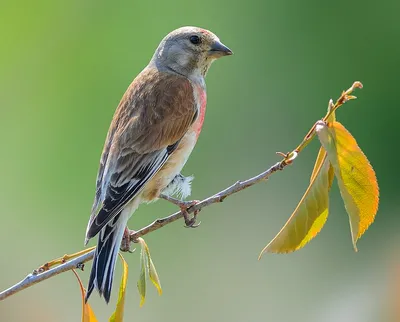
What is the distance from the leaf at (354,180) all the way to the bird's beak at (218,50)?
1.45 meters

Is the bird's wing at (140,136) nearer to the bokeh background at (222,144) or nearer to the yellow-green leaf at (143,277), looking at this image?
the yellow-green leaf at (143,277)

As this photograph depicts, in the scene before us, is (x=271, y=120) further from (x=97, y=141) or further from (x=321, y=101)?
(x=97, y=141)

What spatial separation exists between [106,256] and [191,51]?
1184 millimetres

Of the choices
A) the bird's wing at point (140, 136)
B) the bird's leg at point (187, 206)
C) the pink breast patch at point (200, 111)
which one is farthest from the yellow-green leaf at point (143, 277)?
the pink breast patch at point (200, 111)

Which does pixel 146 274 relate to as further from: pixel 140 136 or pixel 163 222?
pixel 140 136

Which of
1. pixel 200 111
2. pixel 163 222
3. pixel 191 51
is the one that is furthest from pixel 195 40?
pixel 163 222

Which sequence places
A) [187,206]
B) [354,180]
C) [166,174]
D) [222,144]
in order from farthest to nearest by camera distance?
[222,144] → [166,174] → [187,206] → [354,180]

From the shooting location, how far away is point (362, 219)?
192cm

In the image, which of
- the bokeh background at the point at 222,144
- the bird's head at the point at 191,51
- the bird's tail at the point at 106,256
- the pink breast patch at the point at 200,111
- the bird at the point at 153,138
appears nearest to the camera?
the bird's tail at the point at 106,256

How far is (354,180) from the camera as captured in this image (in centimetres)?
194

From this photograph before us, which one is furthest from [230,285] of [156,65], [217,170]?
[156,65]

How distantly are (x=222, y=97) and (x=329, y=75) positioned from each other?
2.77 feet

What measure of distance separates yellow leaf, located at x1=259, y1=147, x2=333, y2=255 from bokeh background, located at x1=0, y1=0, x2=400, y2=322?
9.05ft

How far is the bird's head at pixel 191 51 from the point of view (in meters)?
3.42
